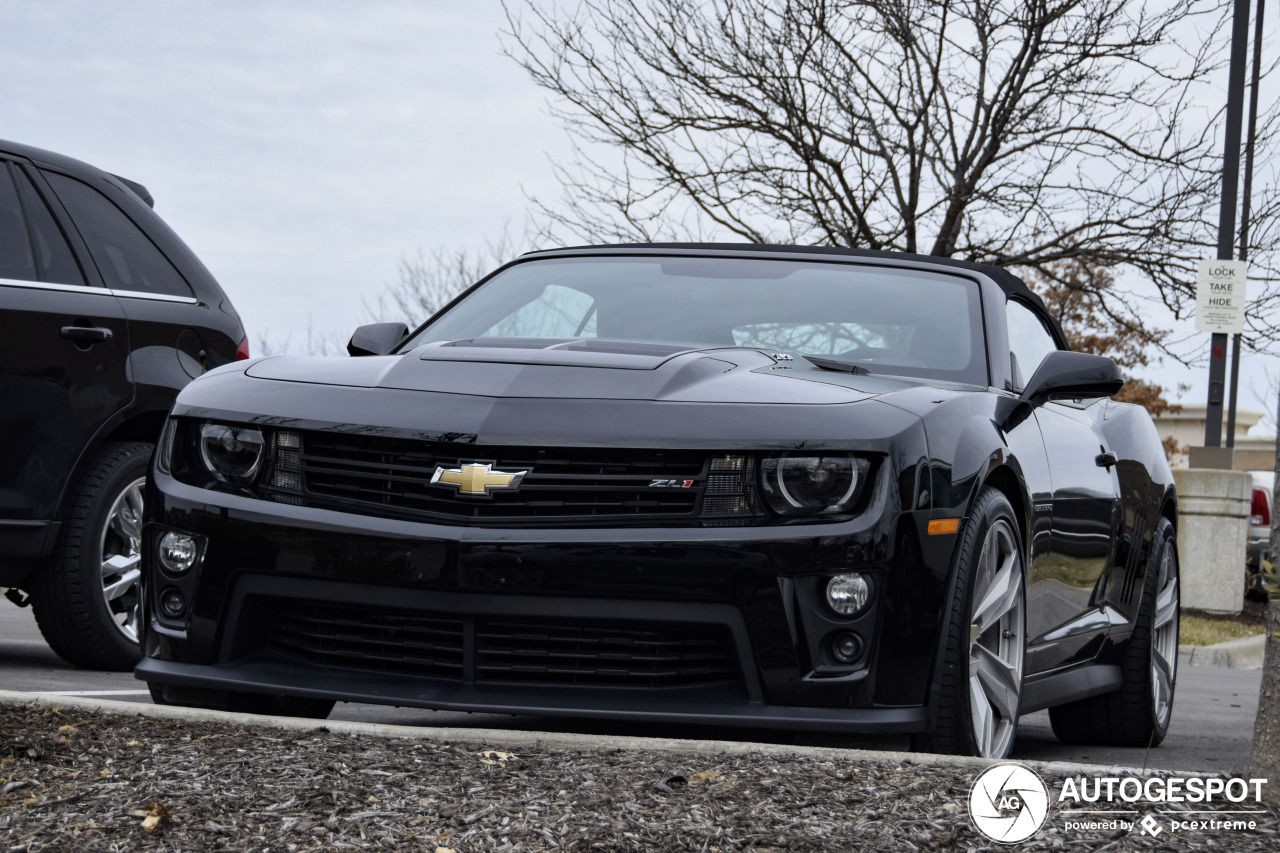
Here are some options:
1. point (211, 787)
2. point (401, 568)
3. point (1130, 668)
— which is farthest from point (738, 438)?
point (1130, 668)

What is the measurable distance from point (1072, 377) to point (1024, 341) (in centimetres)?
88

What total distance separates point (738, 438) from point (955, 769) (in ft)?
2.85

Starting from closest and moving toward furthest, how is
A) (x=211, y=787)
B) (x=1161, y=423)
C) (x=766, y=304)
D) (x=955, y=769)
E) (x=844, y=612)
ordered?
(x=211, y=787), (x=955, y=769), (x=844, y=612), (x=766, y=304), (x=1161, y=423)

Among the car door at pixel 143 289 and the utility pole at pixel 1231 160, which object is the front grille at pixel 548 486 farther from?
the utility pole at pixel 1231 160

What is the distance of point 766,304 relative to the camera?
15.9 feet

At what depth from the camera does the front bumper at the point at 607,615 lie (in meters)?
3.41

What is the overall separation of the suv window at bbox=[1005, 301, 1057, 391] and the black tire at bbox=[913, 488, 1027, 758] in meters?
0.94

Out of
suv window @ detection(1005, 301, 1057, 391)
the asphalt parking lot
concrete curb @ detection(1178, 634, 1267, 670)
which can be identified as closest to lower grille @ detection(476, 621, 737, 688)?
the asphalt parking lot

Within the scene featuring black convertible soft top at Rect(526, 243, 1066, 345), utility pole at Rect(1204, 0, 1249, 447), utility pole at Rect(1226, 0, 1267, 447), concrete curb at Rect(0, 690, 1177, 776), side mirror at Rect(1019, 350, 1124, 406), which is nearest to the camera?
concrete curb at Rect(0, 690, 1177, 776)

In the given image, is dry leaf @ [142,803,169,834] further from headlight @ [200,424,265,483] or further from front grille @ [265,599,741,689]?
headlight @ [200,424,265,483]

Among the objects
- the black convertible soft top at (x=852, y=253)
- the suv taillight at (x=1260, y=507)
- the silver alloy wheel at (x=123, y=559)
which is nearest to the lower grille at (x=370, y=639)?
the black convertible soft top at (x=852, y=253)

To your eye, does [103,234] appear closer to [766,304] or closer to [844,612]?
[766,304]

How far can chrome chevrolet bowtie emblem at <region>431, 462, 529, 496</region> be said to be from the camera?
11.5 feet

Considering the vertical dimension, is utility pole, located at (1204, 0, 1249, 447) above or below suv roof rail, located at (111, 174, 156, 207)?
above
